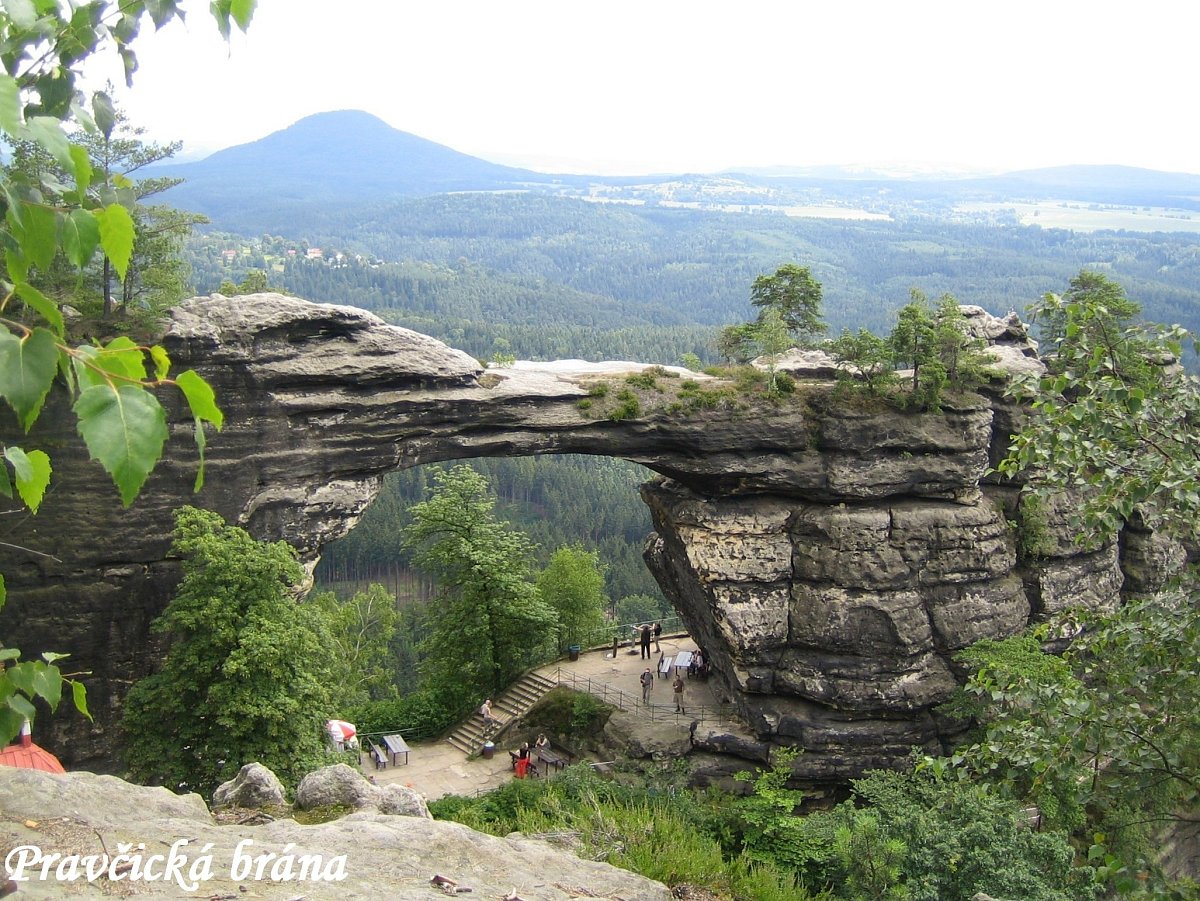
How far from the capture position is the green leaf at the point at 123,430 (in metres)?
2.44

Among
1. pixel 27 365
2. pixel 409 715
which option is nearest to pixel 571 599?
pixel 409 715

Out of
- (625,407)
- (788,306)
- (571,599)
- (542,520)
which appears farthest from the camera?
(542,520)

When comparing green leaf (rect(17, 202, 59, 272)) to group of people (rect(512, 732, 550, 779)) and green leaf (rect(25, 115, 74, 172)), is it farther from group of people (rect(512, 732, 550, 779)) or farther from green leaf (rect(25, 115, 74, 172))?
group of people (rect(512, 732, 550, 779))

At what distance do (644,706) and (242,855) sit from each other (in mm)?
22895

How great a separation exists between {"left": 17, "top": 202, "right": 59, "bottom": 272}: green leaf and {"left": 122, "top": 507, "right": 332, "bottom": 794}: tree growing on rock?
18119 millimetres

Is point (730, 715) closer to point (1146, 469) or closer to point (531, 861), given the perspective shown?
point (531, 861)

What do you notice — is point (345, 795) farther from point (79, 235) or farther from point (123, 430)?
point (123, 430)

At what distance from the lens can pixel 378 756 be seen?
29719mm

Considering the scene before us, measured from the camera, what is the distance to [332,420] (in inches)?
952

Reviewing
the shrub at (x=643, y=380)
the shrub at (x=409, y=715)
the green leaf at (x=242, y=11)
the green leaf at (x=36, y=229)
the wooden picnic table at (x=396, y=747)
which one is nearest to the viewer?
the green leaf at (x=36, y=229)

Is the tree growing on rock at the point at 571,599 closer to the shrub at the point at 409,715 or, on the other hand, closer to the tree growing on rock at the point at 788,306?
the shrub at the point at 409,715

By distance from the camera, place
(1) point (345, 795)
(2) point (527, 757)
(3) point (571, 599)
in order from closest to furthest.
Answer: (1) point (345, 795) < (2) point (527, 757) < (3) point (571, 599)

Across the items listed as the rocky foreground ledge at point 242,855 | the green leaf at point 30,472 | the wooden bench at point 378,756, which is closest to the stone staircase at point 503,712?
the wooden bench at point 378,756

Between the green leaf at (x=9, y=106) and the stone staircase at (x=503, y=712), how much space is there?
2986 centimetres
